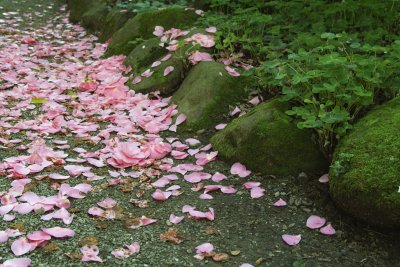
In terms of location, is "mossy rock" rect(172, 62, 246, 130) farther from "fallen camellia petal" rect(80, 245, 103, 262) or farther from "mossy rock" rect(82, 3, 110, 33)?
"mossy rock" rect(82, 3, 110, 33)

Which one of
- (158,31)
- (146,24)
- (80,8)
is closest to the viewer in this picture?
(158,31)

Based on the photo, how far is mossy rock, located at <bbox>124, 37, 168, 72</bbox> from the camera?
4.88 metres

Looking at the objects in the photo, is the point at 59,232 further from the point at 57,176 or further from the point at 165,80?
the point at 165,80

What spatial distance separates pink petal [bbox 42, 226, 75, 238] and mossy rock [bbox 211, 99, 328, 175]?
1.24 meters

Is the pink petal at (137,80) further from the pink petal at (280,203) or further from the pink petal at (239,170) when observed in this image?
Answer: the pink petal at (280,203)

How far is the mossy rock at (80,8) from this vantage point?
7.86 meters

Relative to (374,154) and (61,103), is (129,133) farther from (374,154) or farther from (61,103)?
(374,154)

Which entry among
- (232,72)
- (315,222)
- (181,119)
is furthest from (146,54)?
(315,222)

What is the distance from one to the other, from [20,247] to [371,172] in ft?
6.03

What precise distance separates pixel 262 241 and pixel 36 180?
4.93ft

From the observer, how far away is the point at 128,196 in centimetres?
288

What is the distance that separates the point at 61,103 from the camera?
438 centimetres

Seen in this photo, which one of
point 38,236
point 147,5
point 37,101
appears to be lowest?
point 37,101

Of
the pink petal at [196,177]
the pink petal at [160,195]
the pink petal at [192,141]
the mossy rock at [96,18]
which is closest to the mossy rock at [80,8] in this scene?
the mossy rock at [96,18]
